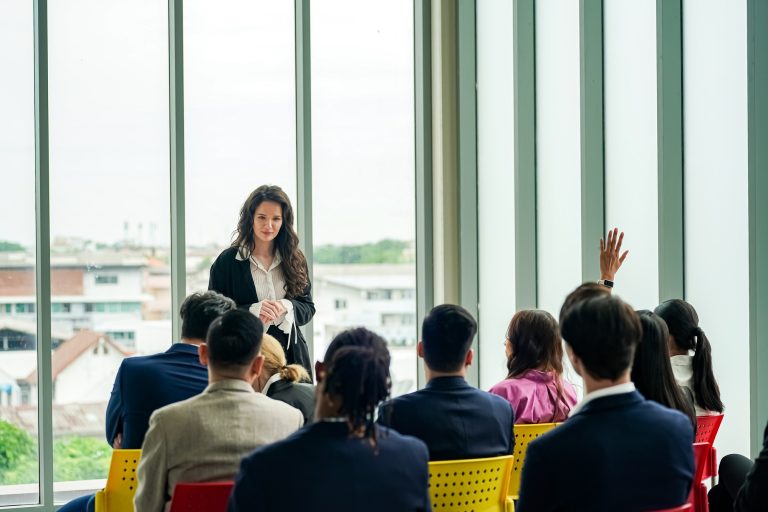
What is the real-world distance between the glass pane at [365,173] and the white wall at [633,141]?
5.12 feet

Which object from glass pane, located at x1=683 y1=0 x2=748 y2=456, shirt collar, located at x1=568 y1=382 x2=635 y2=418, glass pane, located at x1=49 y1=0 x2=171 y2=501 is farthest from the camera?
glass pane, located at x1=49 y1=0 x2=171 y2=501

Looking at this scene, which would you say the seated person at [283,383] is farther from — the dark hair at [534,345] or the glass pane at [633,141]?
the glass pane at [633,141]

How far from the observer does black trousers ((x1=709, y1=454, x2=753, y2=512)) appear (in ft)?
10.3

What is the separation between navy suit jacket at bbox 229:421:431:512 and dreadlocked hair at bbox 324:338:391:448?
3 cm

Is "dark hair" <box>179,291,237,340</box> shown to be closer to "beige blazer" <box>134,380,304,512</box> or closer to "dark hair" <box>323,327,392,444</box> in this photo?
"beige blazer" <box>134,380,304,512</box>

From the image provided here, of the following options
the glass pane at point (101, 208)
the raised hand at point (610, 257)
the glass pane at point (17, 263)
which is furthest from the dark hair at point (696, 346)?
the glass pane at point (17, 263)

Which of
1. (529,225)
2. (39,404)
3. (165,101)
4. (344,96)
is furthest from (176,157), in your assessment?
(529,225)

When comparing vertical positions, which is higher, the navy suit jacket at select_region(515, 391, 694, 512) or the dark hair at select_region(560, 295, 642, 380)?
the dark hair at select_region(560, 295, 642, 380)

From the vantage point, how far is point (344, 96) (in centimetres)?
564

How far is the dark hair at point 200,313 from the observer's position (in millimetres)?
2975

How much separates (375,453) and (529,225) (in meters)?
3.55

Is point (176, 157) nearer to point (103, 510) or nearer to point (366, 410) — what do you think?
point (103, 510)

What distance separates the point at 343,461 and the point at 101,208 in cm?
370

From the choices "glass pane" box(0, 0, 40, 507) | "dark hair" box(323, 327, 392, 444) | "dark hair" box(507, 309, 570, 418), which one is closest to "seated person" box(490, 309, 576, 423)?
"dark hair" box(507, 309, 570, 418)
